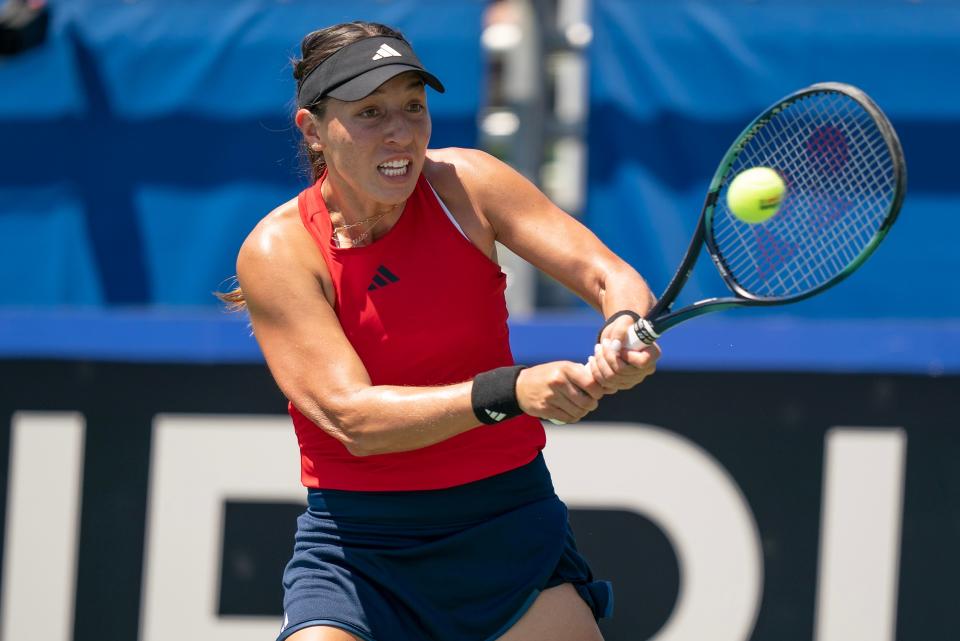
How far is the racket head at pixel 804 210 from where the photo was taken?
2.56 m

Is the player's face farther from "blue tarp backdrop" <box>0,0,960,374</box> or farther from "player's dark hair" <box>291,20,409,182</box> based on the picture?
"blue tarp backdrop" <box>0,0,960,374</box>

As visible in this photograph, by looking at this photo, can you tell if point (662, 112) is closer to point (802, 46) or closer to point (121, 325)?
point (802, 46)

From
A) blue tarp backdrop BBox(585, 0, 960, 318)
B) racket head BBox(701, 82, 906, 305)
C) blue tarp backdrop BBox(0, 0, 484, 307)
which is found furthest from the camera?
blue tarp backdrop BBox(0, 0, 484, 307)

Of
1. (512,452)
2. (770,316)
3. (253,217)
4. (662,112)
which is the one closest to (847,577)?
(770,316)

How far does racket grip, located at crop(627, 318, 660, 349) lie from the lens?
2484 millimetres

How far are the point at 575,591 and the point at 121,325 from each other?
2.09 metres

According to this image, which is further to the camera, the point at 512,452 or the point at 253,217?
the point at 253,217

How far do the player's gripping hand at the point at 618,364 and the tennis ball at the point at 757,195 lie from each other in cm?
36

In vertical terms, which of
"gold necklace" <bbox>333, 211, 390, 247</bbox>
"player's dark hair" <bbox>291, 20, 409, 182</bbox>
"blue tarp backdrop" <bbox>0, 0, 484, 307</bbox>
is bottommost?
"gold necklace" <bbox>333, 211, 390, 247</bbox>

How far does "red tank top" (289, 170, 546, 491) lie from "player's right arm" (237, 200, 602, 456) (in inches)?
2.4

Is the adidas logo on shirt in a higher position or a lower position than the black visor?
lower

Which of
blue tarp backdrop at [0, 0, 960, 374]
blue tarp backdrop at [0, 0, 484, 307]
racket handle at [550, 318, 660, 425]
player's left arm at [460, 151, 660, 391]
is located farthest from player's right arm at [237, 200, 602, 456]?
blue tarp backdrop at [0, 0, 484, 307]

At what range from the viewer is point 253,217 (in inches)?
217

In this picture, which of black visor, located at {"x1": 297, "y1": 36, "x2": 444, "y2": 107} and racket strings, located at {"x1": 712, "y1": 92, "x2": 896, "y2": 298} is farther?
racket strings, located at {"x1": 712, "y1": 92, "x2": 896, "y2": 298}
